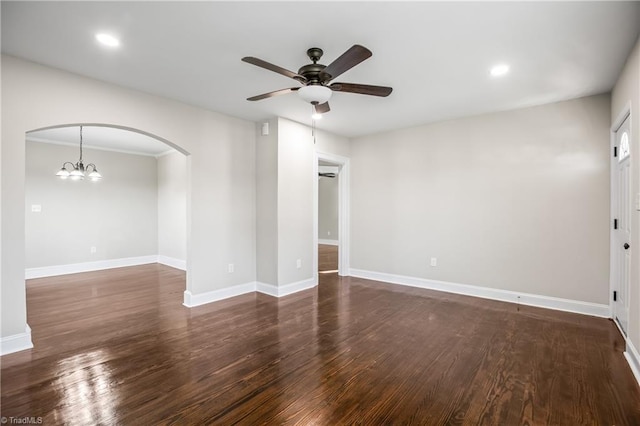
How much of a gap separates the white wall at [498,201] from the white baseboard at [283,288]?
1.37m

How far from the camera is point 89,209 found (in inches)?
256

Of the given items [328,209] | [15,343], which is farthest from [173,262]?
[328,209]

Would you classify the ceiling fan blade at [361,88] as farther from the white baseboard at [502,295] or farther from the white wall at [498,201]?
the white baseboard at [502,295]

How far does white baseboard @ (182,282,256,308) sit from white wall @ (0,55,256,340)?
0.06 metres

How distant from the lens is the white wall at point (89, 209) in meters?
5.84

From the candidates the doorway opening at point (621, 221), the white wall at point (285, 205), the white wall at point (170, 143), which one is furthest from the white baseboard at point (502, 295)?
the white wall at point (170, 143)

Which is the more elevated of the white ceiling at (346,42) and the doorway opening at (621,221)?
the white ceiling at (346,42)

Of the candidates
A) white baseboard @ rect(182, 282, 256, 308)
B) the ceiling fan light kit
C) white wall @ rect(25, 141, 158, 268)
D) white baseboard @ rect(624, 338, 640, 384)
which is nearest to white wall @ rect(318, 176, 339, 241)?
white wall @ rect(25, 141, 158, 268)

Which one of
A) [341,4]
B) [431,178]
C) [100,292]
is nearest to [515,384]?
[341,4]

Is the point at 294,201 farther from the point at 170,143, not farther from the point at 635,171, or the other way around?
the point at 635,171

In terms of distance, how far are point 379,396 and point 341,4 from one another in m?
2.71

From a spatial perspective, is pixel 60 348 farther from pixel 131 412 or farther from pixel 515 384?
pixel 515 384

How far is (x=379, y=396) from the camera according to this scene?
2113 mm

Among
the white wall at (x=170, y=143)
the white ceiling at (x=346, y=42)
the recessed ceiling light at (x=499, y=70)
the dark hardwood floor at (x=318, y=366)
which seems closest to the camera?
the dark hardwood floor at (x=318, y=366)
